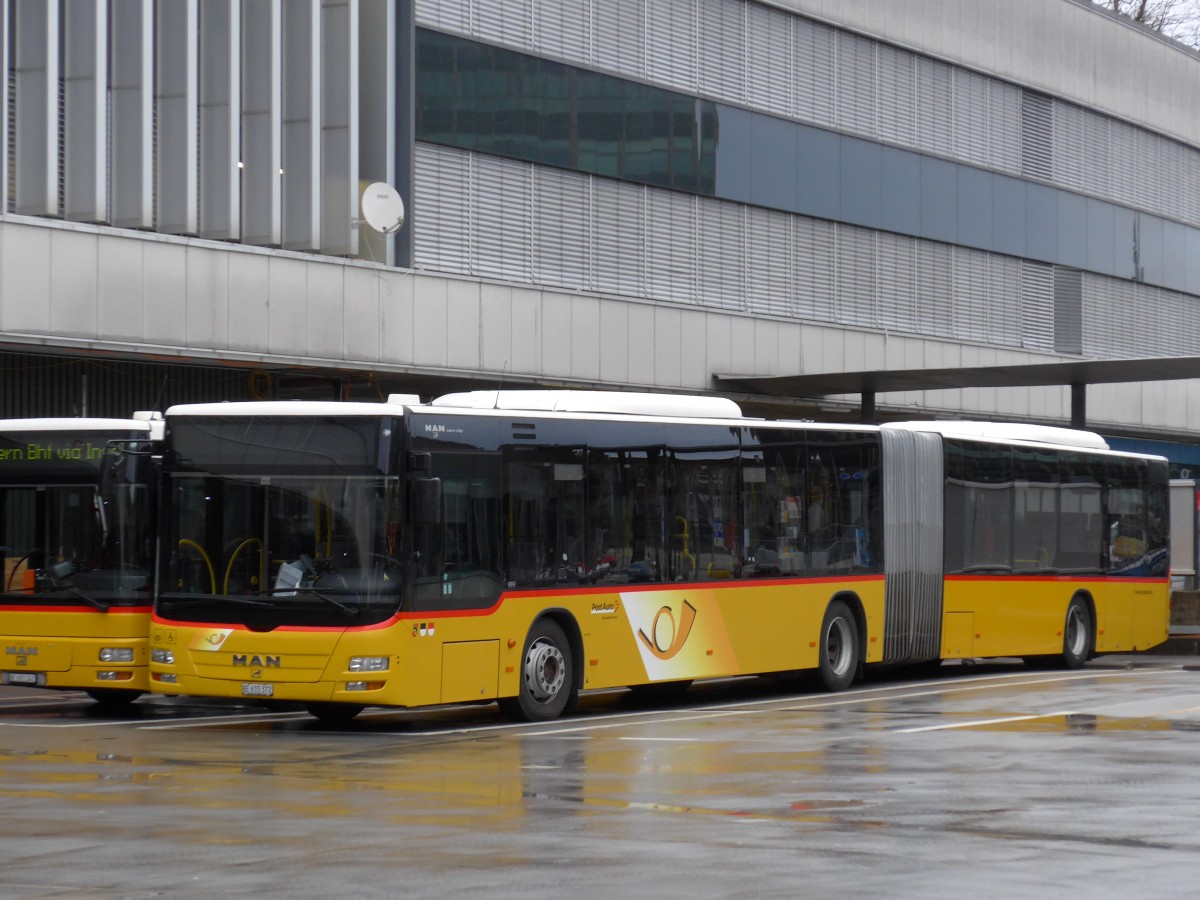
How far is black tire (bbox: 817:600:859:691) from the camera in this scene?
2111 centimetres

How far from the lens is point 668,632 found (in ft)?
61.4

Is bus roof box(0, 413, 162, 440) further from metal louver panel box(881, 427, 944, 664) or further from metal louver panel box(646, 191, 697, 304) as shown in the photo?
metal louver panel box(646, 191, 697, 304)

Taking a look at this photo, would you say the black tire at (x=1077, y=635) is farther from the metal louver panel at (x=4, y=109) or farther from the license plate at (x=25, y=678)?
the metal louver panel at (x=4, y=109)

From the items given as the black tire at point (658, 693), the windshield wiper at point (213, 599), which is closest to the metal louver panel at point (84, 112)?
the black tire at point (658, 693)

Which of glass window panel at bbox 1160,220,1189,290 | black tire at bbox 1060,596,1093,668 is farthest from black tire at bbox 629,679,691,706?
glass window panel at bbox 1160,220,1189,290

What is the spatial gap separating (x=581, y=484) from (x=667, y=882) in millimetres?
9605

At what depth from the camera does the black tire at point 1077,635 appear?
1008 inches

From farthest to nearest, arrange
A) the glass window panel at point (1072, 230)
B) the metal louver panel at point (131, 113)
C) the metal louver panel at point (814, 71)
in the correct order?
the glass window panel at point (1072, 230), the metal louver panel at point (814, 71), the metal louver panel at point (131, 113)

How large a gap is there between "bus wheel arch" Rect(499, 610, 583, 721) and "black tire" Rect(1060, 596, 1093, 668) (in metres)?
9.94

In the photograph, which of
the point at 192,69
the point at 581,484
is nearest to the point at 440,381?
the point at 192,69

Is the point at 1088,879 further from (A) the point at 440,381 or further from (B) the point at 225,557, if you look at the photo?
(A) the point at 440,381

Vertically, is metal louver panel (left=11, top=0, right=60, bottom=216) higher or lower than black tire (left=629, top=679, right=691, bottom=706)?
higher

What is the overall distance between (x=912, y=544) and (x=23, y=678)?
10010 millimetres

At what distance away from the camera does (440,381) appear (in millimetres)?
30172
